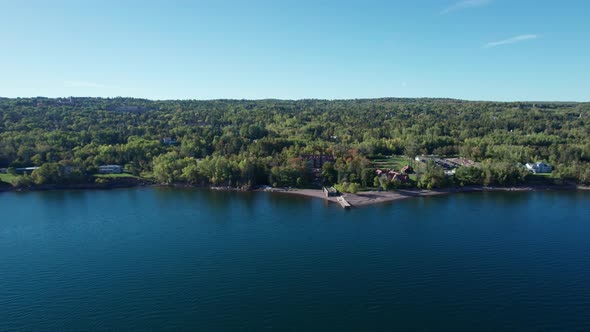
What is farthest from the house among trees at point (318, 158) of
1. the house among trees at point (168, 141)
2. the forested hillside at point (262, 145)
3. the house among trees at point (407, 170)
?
the house among trees at point (168, 141)

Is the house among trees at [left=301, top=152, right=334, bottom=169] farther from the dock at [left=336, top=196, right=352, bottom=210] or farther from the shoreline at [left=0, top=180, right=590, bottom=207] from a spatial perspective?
the dock at [left=336, top=196, right=352, bottom=210]

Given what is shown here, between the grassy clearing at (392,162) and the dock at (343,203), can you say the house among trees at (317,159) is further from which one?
the dock at (343,203)

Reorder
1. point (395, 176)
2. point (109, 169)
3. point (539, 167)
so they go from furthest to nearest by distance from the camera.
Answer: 1. point (109, 169)
2. point (539, 167)
3. point (395, 176)

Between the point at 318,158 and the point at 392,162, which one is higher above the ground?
the point at 318,158

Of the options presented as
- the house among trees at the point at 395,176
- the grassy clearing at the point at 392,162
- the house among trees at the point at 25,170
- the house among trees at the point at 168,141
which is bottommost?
the house among trees at the point at 395,176

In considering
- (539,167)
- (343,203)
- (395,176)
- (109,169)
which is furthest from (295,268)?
(539,167)

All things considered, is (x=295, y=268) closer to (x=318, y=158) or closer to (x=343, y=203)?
(x=343, y=203)
